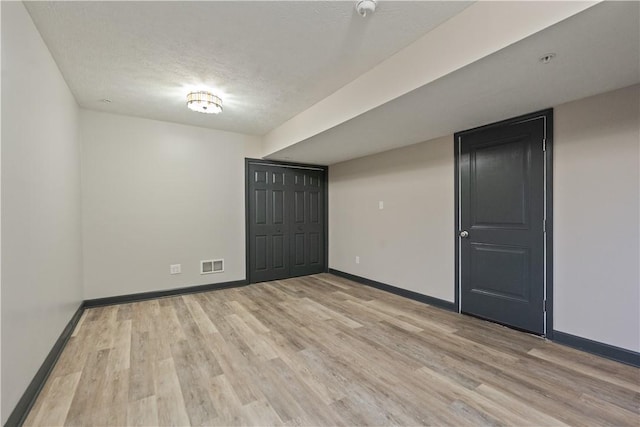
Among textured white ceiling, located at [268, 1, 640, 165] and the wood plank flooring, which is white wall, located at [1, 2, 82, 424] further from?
textured white ceiling, located at [268, 1, 640, 165]

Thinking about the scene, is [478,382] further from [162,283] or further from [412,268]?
[162,283]

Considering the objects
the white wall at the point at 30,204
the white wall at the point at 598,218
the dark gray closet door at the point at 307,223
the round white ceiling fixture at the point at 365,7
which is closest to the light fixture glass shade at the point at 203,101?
the white wall at the point at 30,204

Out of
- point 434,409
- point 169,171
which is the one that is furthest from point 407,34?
point 169,171

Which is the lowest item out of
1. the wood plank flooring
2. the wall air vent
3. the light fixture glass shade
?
the wood plank flooring

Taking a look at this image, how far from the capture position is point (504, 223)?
293 cm

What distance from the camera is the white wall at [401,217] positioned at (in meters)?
3.48

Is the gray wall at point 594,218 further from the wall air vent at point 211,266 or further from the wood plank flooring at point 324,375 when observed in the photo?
the wall air vent at point 211,266

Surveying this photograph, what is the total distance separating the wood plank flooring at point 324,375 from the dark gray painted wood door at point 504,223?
29 cm

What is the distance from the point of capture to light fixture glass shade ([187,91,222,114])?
111 inches

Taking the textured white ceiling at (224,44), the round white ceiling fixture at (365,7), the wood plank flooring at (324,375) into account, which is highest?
the textured white ceiling at (224,44)

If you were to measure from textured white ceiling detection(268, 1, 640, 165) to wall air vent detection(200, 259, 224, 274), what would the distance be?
8.05ft

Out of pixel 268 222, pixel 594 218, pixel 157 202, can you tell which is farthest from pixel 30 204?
pixel 594 218

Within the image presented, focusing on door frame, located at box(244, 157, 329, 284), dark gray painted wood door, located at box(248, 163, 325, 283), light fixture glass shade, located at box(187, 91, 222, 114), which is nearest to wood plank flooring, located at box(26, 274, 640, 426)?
door frame, located at box(244, 157, 329, 284)

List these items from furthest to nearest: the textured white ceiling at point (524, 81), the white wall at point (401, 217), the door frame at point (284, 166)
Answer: the door frame at point (284, 166), the white wall at point (401, 217), the textured white ceiling at point (524, 81)
